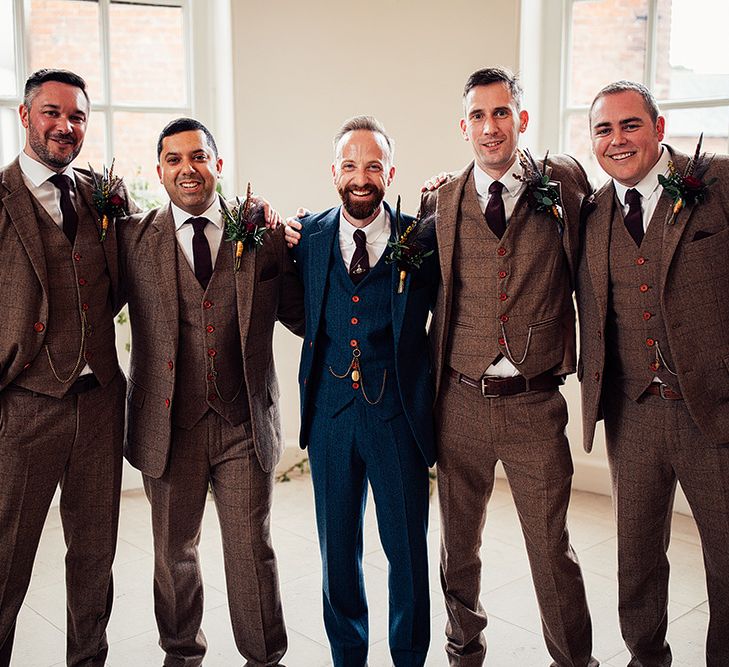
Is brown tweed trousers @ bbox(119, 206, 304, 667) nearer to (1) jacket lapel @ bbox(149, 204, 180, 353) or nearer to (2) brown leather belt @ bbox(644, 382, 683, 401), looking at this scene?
(1) jacket lapel @ bbox(149, 204, 180, 353)

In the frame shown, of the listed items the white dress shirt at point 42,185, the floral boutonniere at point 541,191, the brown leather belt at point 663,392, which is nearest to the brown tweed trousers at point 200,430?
the white dress shirt at point 42,185

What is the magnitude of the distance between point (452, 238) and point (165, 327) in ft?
3.03

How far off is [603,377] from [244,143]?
2.79 m

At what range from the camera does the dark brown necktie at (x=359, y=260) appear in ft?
9.07

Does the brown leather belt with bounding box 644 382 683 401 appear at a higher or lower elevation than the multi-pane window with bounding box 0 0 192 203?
lower

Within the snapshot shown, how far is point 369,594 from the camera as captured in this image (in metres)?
3.68

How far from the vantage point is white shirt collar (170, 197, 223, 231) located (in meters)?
2.81

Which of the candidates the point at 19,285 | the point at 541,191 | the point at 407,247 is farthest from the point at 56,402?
the point at 541,191

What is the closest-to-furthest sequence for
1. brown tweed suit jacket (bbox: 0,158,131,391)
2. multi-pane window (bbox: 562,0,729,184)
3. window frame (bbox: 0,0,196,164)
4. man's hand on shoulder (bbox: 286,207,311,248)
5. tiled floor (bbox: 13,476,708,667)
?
brown tweed suit jacket (bbox: 0,158,131,391) < man's hand on shoulder (bbox: 286,207,311,248) < tiled floor (bbox: 13,476,708,667) < multi-pane window (bbox: 562,0,729,184) < window frame (bbox: 0,0,196,164)

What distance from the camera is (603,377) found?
9.22ft

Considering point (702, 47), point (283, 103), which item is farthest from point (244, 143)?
point (702, 47)

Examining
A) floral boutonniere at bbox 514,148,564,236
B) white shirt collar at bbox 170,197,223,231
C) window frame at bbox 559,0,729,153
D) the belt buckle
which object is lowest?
the belt buckle

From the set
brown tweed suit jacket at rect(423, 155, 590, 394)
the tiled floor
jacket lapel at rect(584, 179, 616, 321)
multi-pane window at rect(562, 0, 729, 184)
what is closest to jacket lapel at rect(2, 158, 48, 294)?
brown tweed suit jacket at rect(423, 155, 590, 394)

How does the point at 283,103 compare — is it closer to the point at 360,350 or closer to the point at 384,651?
the point at 360,350
